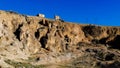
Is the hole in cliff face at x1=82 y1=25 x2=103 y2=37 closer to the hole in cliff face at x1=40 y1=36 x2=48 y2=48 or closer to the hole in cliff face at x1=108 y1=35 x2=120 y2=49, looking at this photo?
the hole in cliff face at x1=108 y1=35 x2=120 y2=49

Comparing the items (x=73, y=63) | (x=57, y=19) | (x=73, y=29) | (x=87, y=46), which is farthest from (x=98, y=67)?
(x=57, y=19)

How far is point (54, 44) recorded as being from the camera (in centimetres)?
10425

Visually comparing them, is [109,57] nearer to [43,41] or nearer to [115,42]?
[115,42]

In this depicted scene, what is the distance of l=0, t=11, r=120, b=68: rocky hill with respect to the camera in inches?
3713

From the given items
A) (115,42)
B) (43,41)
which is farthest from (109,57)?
(43,41)

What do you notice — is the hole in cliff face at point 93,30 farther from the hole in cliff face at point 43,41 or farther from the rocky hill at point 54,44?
the hole in cliff face at point 43,41

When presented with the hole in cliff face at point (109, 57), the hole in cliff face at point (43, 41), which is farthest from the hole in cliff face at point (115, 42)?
the hole in cliff face at point (43, 41)

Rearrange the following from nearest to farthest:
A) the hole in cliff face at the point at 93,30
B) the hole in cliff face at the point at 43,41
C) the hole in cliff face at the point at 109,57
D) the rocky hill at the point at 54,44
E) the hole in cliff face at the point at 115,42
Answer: the rocky hill at the point at 54,44, the hole in cliff face at the point at 109,57, the hole in cliff face at the point at 43,41, the hole in cliff face at the point at 115,42, the hole in cliff face at the point at 93,30

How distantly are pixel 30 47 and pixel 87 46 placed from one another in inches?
742

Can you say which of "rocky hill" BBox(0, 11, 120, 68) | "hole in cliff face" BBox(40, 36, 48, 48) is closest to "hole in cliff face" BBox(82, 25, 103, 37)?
"rocky hill" BBox(0, 11, 120, 68)

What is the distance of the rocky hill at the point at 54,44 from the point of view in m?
94.3

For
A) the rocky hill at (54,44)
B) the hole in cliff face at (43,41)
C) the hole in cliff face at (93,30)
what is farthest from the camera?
the hole in cliff face at (93,30)

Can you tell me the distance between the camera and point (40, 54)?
98.1m

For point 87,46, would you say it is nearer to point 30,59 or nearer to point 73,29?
point 73,29
